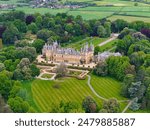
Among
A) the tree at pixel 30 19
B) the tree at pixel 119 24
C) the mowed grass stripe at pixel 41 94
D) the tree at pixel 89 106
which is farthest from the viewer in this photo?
the tree at pixel 30 19

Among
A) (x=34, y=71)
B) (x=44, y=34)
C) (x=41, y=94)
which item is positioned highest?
(x=44, y=34)

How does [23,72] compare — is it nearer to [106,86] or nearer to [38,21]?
[106,86]

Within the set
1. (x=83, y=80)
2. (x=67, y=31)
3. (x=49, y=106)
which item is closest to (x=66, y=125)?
(x=49, y=106)

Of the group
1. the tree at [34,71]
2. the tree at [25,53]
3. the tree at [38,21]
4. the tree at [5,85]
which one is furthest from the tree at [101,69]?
the tree at [38,21]

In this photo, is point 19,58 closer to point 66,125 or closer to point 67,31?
point 67,31

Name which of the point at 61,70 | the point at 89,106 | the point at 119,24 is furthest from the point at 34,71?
the point at 119,24

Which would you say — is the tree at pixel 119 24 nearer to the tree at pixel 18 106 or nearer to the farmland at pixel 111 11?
the farmland at pixel 111 11
